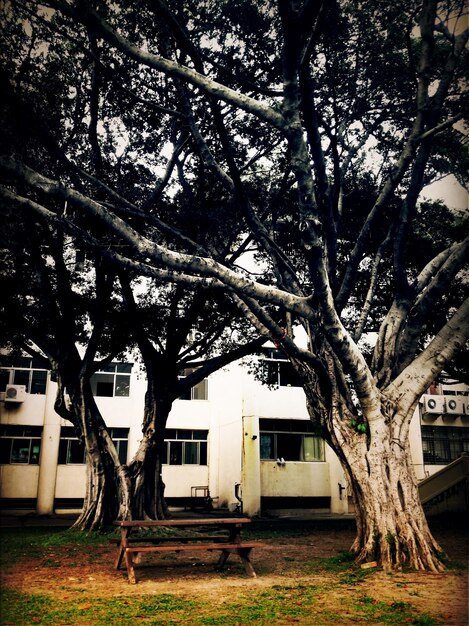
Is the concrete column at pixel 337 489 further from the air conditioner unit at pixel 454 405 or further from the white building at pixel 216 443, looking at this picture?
the air conditioner unit at pixel 454 405

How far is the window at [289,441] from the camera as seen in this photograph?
24.7 meters

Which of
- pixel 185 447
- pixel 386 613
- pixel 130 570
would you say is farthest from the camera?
pixel 185 447

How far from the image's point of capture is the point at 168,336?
1420cm

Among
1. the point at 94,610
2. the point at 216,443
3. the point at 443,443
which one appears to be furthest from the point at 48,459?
the point at 443,443

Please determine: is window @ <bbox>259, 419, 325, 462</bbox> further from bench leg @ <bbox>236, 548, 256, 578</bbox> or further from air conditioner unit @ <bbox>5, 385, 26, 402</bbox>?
bench leg @ <bbox>236, 548, 256, 578</bbox>

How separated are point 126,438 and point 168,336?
40.9 feet

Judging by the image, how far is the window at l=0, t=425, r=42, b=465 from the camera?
2283 cm

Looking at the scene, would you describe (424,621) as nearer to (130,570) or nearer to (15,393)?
(130,570)

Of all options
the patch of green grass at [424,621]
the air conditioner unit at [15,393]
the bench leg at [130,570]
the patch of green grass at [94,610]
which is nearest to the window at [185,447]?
the air conditioner unit at [15,393]

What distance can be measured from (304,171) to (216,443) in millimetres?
22069

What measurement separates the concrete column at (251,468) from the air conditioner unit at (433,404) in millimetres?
9453

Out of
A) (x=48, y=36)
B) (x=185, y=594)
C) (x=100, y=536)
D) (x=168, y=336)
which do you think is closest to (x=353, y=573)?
(x=185, y=594)

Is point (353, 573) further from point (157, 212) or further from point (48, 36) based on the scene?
point (48, 36)

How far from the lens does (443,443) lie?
27.6 metres
